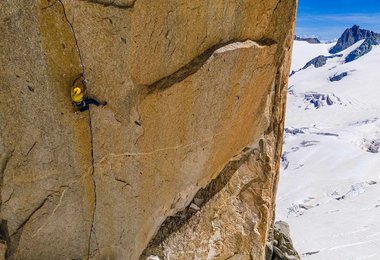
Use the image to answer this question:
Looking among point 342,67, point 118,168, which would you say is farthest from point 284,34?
point 342,67

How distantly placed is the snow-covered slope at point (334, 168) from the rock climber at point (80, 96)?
21.6 metres

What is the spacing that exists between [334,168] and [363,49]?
94640 millimetres

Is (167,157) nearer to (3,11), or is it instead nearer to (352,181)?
(3,11)

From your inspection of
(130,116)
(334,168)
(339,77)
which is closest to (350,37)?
(339,77)

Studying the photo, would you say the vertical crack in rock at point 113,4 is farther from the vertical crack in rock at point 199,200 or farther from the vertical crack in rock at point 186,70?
the vertical crack in rock at point 199,200

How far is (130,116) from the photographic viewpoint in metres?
4.80

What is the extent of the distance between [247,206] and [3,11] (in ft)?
13.4

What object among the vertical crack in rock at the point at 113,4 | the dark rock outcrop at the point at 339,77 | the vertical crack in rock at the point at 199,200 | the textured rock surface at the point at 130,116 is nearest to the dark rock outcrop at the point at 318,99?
the dark rock outcrop at the point at 339,77

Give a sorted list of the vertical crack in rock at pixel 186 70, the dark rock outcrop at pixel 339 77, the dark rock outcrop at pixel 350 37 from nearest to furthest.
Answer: the vertical crack in rock at pixel 186 70 < the dark rock outcrop at pixel 339 77 < the dark rock outcrop at pixel 350 37

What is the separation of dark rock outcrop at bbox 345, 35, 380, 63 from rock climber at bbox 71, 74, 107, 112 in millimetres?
134001

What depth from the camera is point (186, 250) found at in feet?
18.5

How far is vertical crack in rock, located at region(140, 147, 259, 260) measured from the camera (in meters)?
5.55

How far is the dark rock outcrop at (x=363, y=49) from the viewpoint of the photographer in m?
128

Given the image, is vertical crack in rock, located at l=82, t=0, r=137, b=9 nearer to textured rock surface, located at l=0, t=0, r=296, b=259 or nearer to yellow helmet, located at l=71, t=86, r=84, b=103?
Answer: textured rock surface, located at l=0, t=0, r=296, b=259
